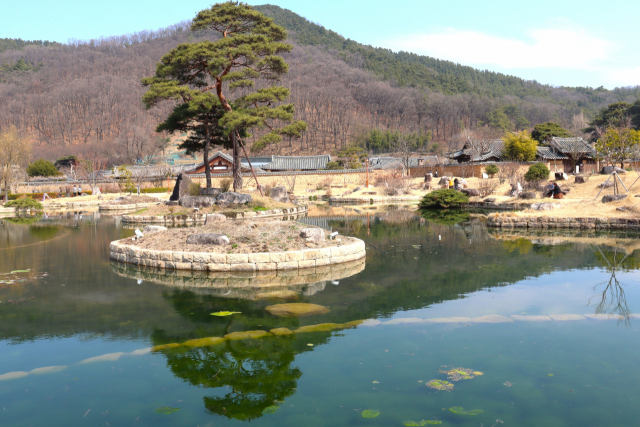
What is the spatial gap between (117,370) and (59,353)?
1.08m

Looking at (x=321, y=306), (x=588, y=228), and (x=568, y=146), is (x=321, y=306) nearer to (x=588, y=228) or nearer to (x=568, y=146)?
(x=588, y=228)

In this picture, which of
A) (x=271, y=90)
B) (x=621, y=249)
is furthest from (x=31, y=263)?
(x=621, y=249)

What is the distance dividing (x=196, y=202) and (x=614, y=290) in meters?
17.4

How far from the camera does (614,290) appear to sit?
8203 mm

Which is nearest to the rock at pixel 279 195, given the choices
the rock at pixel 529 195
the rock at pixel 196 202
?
the rock at pixel 196 202

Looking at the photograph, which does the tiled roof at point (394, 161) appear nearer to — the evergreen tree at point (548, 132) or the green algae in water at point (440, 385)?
the evergreen tree at point (548, 132)

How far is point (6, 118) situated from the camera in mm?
96375

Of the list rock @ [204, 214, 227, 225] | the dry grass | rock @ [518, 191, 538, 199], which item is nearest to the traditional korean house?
rock @ [518, 191, 538, 199]

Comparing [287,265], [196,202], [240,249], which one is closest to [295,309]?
[287,265]

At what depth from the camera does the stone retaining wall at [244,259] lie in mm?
9953

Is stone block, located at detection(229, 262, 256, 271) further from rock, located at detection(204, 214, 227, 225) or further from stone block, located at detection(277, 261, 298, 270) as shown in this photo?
rock, located at detection(204, 214, 227, 225)

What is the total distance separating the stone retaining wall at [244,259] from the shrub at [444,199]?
16.4m

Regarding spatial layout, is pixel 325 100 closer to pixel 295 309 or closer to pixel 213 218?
pixel 213 218

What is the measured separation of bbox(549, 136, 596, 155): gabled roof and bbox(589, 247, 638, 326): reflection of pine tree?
3218 centimetres
